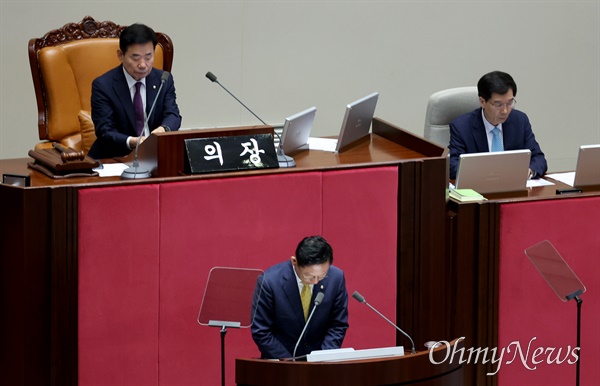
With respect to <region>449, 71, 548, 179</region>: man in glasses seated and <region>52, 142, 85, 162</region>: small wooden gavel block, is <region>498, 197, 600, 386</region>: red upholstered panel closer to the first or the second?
<region>449, 71, 548, 179</region>: man in glasses seated

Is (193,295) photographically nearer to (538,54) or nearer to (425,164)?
(425,164)

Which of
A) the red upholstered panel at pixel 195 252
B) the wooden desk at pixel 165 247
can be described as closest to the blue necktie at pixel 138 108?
the wooden desk at pixel 165 247

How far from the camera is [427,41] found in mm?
7535

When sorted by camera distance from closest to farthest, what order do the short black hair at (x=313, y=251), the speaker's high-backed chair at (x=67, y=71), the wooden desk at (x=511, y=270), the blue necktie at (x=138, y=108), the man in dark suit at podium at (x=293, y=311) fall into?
1. the short black hair at (x=313, y=251)
2. the man in dark suit at podium at (x=293, y=311)
3. the wooden desk at (x=511, y=270)
4. the blue necktie at (x=138, y=108)
5. the speaker's high-backed chair at (x=67, y=71)

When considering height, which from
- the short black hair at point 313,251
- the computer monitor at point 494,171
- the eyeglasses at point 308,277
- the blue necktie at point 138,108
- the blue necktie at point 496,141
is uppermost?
the blue necktie at point 138,108

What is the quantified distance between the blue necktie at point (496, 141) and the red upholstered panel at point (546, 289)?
74 cm

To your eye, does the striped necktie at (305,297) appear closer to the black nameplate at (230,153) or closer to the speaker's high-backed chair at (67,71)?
the black nameplate at (230,153)

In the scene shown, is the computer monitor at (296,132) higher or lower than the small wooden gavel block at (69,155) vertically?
higher

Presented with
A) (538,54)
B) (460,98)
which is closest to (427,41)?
(538,54)

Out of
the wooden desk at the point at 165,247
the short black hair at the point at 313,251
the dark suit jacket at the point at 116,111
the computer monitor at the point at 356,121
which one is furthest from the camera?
the dark suit jacket at the point at 116,111

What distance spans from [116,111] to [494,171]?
169 centimetres

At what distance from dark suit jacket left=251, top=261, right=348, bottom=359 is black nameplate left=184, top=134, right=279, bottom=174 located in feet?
1.83

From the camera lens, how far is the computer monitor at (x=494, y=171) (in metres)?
5.12

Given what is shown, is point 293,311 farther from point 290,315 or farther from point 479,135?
point 479,135
